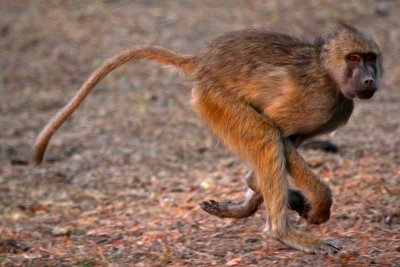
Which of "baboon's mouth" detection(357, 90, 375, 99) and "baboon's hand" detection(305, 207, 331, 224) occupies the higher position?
"baboon's mouth" detection(357, 90, 375, 99)

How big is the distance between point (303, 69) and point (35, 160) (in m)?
1.92

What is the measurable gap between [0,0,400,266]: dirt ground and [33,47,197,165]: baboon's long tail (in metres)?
0.14

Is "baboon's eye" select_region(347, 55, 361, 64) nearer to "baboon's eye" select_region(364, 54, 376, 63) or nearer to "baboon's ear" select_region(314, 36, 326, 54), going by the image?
"baboon's eye" select_region(364, 54, 376, 63)

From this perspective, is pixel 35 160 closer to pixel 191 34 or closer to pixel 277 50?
pixel 277 50

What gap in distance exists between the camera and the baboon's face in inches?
225

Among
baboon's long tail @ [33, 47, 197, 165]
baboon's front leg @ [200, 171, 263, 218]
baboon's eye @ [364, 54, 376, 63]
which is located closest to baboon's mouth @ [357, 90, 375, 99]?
baboon's eye @ [364, 54, 376, 63]

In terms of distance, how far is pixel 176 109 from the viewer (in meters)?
10.4

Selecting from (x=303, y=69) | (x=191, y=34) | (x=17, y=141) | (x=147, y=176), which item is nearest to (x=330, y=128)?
(x=303, y=69)

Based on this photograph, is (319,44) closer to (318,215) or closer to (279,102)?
(279,102)

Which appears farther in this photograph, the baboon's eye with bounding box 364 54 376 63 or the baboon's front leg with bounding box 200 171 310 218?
the baboon's front leg with bounding box 200 171 310 218

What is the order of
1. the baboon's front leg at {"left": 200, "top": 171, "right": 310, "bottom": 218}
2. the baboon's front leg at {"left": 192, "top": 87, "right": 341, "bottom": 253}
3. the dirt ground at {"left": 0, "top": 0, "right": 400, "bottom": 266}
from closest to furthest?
the baboon's front leg at {"left": 192, "top": 87, "right": 341, "bottom": 253}, the baboon's front leg at {"left": 200, "top": 171, "right": 310, "bottom": 218}, the dirt ground at {"left": 0, "top": 0, "right": 400, "bottom": 266}

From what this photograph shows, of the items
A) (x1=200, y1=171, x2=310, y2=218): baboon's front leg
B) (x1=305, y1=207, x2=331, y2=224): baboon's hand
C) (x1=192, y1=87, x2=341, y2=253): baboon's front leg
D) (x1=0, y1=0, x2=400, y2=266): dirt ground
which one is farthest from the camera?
(x1=0, y1=0, x2=400, y2=266): dirt ground

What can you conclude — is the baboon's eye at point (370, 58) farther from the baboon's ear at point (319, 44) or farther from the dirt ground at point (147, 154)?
the dirt ground at point (147, 154)

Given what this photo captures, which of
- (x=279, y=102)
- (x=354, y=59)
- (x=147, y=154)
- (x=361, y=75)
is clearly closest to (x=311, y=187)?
(x=279, y=102)
